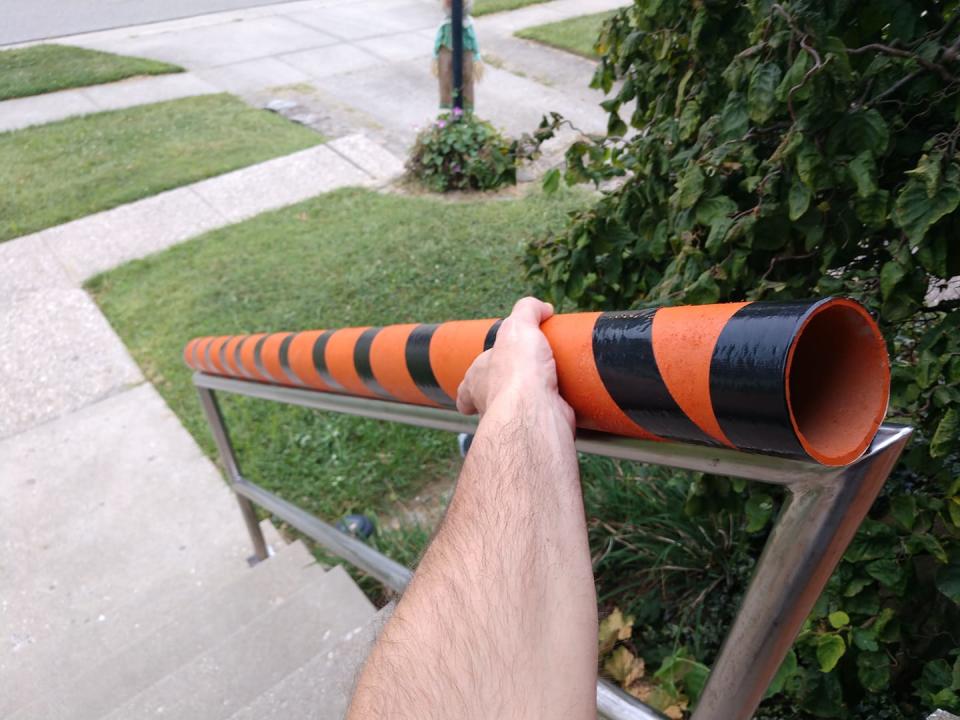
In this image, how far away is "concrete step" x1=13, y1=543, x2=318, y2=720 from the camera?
112 inches

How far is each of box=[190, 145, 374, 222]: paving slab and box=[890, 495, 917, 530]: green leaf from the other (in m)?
6.29

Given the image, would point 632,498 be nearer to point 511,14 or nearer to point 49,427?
point 49,427

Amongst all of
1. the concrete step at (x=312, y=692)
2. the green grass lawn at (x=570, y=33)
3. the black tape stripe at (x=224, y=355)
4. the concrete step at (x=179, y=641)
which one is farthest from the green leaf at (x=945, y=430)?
the green grass lawn at (x=570, y=33)

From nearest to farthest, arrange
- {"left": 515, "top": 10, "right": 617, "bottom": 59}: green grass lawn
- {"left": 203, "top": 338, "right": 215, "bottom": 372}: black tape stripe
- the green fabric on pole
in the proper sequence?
{"left": 203, "top": 338, "right": 215, "bottom": 372}: black tape stripe, the green fabric on pole, {"left": 515, "top": 10, "right": 617, "bottom": 59}: green grass lawn

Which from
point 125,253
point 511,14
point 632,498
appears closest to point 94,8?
point 511,14

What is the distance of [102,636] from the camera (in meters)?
3.17

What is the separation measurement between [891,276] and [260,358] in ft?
4.80

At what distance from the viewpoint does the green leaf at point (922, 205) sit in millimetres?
1081

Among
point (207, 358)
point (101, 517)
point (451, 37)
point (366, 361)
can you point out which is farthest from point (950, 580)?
point (451, 37)

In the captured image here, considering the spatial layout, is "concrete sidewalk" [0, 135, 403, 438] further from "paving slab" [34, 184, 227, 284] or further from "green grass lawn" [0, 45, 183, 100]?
"green grass lawn" [0, 45, 183, 100]

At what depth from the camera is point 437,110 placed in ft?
28.7

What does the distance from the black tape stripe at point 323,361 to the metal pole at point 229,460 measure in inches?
55.2

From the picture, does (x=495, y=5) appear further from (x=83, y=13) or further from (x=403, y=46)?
(x=83, y=13)

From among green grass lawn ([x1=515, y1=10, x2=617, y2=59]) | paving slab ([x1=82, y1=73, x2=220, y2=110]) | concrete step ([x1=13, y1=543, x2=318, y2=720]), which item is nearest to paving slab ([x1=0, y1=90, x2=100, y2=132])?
paving slab ([x1=82, y1=73, x2=220, y2=110])
